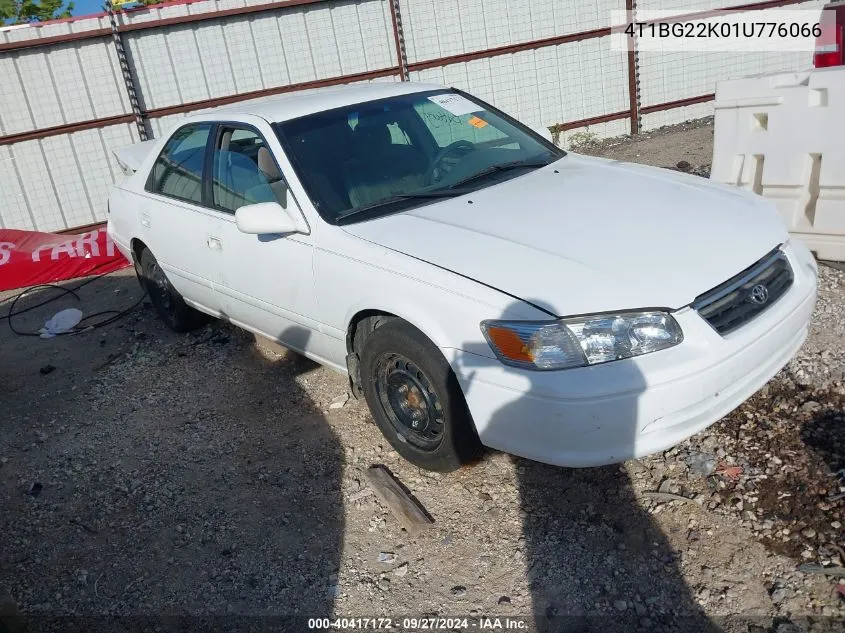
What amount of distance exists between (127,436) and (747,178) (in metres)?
4.55

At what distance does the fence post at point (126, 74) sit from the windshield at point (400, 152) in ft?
20.8

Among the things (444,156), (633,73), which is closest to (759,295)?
(444,156)

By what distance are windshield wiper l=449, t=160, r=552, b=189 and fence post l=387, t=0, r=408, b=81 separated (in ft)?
22.2

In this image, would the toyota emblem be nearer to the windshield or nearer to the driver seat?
the windshield

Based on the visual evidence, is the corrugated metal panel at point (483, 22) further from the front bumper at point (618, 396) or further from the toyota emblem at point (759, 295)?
the front bumper at point (618, 396)

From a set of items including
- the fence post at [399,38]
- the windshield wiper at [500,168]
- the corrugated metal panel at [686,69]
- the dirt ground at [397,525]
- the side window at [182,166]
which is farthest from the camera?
the corrugated metal panel at [686,69]

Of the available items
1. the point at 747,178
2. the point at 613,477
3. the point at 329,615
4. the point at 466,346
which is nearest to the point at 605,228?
the point at 466,346

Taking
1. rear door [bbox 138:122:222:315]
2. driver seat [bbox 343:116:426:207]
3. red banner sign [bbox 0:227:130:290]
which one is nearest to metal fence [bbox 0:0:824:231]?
red banner sign [bbox 0:227:130:290]

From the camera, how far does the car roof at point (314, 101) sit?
13.8 feet

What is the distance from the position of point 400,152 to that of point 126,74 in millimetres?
6888

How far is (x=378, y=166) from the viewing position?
392 centimetres

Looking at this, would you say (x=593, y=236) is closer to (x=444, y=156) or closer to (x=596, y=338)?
(x=596, y=338)

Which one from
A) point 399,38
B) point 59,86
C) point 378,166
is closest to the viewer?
point 378,166

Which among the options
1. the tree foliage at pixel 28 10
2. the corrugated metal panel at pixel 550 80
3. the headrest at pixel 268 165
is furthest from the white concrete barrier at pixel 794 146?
the tree foliage at pixel 28 10
